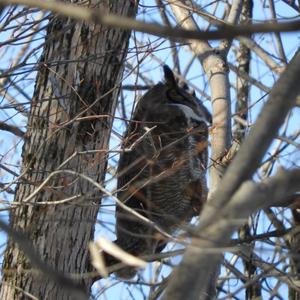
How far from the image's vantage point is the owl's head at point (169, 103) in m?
5.12

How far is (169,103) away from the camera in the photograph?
525 centimetres

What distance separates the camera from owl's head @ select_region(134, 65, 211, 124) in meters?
5.12

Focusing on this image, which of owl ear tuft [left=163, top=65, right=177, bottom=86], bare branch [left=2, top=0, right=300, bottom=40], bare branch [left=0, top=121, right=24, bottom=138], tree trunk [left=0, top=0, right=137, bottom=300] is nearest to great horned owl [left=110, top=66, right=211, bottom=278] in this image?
owl ear tuft [left=163, top=65, right=177, bottom=86]

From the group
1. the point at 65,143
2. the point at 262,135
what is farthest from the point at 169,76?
the point at 262,135

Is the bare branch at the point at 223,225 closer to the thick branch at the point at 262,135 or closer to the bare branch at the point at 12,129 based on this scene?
the thick branch at the point at 262,135

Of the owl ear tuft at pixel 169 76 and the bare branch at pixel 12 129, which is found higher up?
the owl ear tuft at pixel 169 76

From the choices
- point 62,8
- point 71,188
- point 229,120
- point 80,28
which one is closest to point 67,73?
point 80,28

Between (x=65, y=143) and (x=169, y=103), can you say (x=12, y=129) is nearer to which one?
(x=65, y=143)

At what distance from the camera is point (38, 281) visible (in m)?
3.58

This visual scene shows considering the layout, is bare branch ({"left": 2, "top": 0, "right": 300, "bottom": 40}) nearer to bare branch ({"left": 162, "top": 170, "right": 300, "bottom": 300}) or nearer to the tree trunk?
bare branch ({"left": 162, "top": 170, "right": 300, "bottom": 300})

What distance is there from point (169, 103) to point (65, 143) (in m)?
1.63

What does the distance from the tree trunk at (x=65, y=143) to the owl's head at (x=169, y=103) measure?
1.13 metres

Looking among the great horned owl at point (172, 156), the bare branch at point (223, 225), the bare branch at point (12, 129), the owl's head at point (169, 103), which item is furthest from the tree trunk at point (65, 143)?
the bare branch at point (223, 225)

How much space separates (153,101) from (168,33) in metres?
3.81
